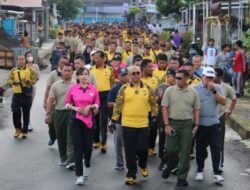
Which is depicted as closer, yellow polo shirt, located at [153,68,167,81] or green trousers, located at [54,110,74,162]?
green trousers, located at [54,110,74,162]

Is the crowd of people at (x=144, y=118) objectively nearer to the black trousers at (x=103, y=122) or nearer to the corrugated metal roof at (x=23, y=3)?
the black trousers at (x=103, y=122)

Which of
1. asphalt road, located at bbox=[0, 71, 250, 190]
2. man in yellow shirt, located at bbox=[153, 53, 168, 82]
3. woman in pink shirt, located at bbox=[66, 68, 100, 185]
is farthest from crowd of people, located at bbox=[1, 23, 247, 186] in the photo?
man in yellow shirt, located at bbox=[153, 53, 168, 82]

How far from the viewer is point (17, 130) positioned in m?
12.9

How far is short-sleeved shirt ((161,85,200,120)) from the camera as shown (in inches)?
355

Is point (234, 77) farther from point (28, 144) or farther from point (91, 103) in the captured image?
point (91, 103)

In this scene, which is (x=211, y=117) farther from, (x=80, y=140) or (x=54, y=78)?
(x=54, y=78)

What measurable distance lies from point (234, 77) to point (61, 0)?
55.3 meters

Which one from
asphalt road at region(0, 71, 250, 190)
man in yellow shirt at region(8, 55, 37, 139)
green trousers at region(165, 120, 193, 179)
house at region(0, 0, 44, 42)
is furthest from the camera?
house at region(0, 0, 44, 42)

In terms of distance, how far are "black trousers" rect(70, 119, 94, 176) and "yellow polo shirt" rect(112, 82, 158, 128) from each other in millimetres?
548

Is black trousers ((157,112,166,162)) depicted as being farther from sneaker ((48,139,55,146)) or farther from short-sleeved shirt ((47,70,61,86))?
sneaker ((48,139,55,146))

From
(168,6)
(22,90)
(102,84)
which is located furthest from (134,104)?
(168,6)

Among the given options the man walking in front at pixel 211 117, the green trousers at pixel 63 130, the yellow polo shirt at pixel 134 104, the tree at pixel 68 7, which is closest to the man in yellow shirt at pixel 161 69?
the green trousers at pixel 63 130

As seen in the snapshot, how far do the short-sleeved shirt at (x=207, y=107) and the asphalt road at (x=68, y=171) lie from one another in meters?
0.92

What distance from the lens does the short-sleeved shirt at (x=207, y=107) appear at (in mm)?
9305
